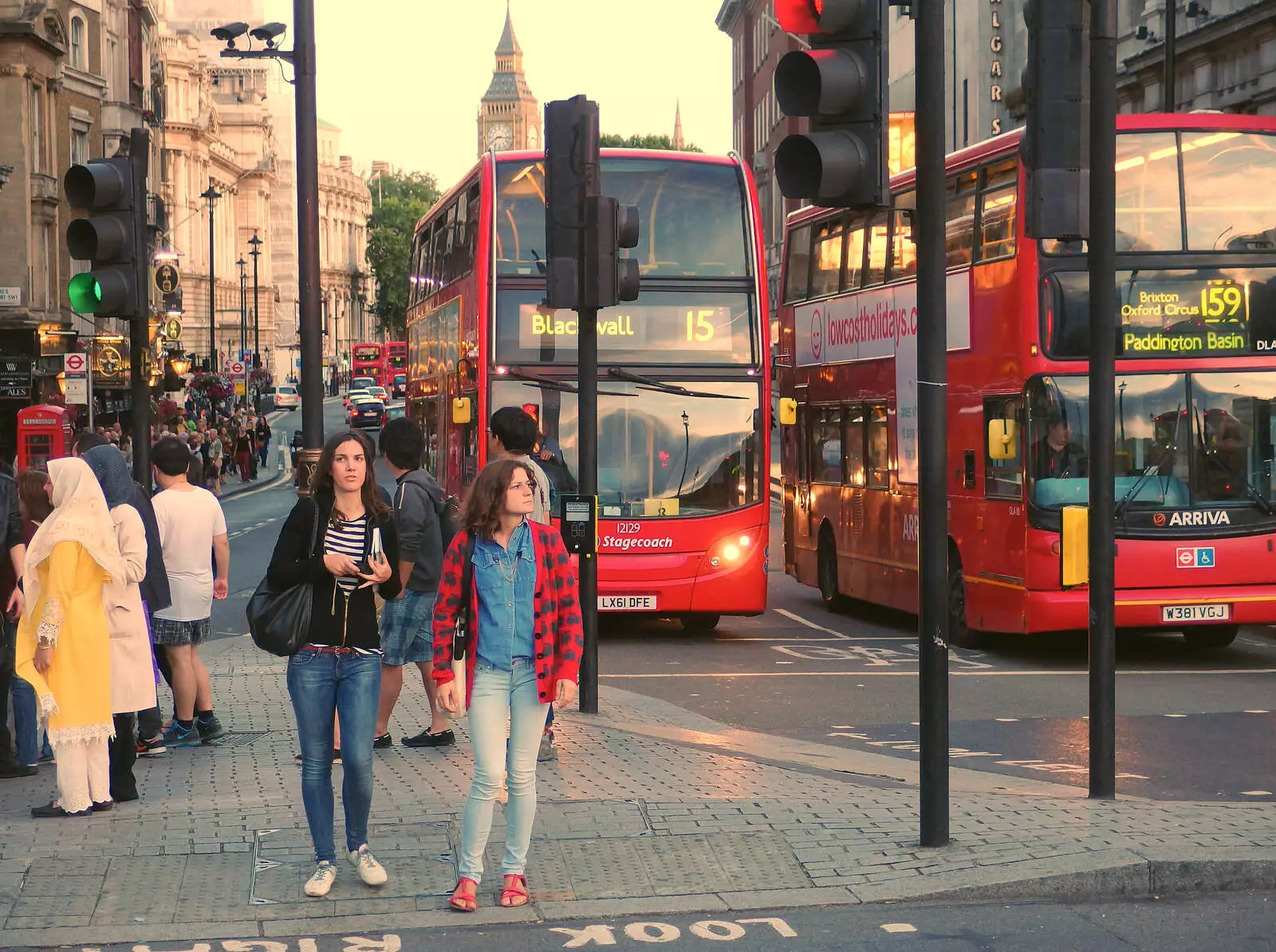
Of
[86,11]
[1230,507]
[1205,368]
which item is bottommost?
[1230,507]

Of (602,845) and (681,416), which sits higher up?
(681,416)

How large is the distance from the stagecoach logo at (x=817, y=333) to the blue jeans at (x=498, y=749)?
1388 cm

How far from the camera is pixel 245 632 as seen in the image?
60.5 ft

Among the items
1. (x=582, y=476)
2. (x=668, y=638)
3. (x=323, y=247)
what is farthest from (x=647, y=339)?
(x=323, y=247)

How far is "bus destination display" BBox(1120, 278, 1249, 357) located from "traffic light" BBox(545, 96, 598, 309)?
581 cm

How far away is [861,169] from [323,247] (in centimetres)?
18272

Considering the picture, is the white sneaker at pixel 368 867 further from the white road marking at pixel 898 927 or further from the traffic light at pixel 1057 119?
the traffic light at pixel 1057 119

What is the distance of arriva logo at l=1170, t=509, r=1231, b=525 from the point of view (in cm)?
1505

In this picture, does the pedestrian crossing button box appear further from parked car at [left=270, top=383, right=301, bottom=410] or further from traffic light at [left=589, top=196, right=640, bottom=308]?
parked car at [left=270, top=383, right=301, bottom=410]

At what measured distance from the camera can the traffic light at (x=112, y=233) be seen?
409 inches

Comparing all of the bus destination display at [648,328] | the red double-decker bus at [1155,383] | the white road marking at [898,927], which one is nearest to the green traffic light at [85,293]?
the white road marking at [898,927]

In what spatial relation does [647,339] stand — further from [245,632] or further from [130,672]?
[130,672]

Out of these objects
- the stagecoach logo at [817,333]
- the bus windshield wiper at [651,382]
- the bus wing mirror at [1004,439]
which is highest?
the stagecoach logo at [817,333]

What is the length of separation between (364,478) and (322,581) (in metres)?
0.41
